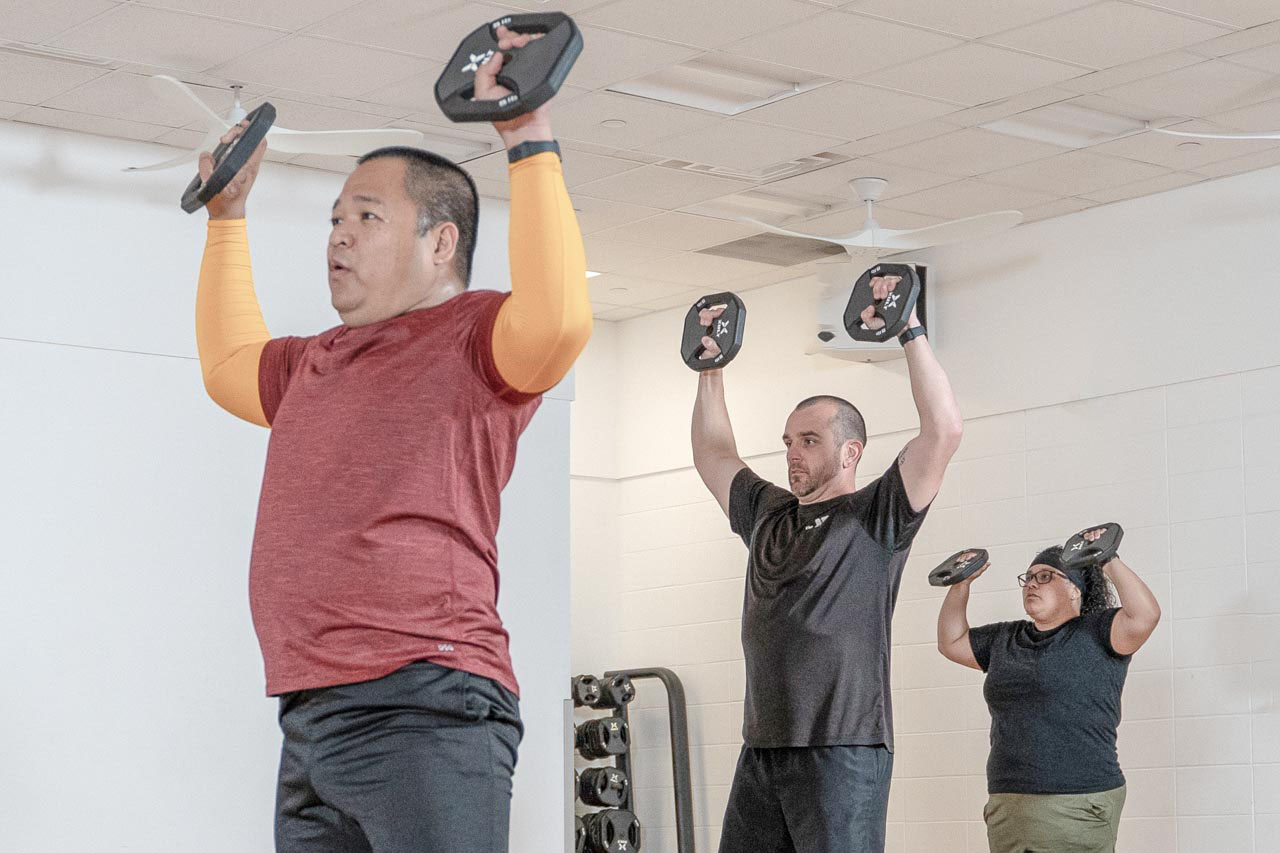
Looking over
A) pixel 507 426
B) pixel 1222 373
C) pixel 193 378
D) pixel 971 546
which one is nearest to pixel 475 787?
pixel 507 426

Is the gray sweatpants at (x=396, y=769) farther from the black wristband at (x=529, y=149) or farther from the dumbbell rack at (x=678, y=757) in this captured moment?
the dumbbell rack at (x=678, y=757)

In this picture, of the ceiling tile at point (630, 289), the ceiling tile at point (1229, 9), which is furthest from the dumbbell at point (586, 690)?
the ceiling tile at point (1229, 9)

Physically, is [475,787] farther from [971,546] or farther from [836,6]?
[971,546]

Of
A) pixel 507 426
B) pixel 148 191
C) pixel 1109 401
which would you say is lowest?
pixel 507 426

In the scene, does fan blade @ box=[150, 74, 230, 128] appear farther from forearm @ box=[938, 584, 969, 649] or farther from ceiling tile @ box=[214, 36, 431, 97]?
forearm @ box=[938, 584, 969, 649]

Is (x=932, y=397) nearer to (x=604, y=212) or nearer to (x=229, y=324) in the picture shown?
(x=229, y=324)

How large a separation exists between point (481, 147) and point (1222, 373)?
2.92m

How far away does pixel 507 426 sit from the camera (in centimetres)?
206

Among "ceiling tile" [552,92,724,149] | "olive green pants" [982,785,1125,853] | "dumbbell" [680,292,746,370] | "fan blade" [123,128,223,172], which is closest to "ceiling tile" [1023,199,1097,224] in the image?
"ceiling tile" [552,92,724,149]

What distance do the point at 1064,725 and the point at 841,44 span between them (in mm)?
2346

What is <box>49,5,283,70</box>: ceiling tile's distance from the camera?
510cm

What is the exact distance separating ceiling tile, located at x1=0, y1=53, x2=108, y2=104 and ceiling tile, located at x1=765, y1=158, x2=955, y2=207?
270 centimetres

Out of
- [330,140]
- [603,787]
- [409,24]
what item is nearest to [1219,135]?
[409,24]

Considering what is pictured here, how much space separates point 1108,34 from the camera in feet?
17.3
